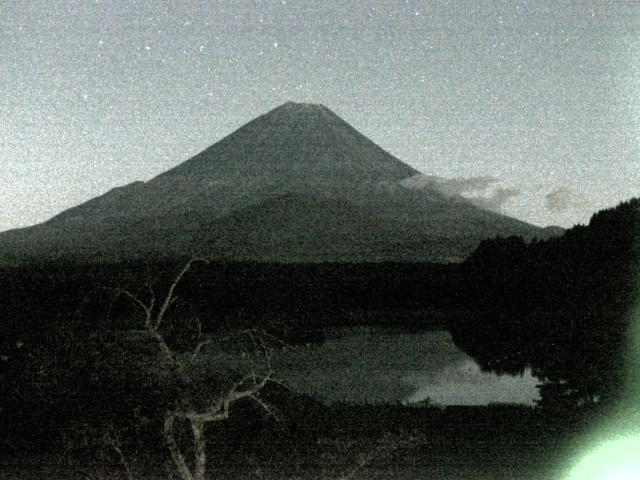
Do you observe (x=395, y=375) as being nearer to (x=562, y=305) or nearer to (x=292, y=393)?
(x=292, y=393)

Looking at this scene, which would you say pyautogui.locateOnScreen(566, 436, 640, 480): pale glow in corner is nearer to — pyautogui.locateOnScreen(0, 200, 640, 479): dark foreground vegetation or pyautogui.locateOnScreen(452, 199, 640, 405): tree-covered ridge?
pyautogui.locateOnScreen(0, 200, 640, 479): dark foreground vegetation

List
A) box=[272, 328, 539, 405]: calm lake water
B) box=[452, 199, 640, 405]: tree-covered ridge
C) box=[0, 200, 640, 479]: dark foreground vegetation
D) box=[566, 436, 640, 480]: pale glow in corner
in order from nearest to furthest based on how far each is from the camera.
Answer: box=[0, 200, 640, 479]: dark foreground vegetation, box=[566, 436, 640, 480]: pale glow in corner, box=[452, 199, 640, 405]: tree-covered ridge, box=[272, 328, 539, 405]: calm lake water

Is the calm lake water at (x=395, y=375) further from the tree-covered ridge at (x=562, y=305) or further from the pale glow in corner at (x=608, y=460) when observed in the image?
the pale glow in corner at (x=608, y=460)

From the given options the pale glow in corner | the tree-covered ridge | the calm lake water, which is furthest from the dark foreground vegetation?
the calm lake water

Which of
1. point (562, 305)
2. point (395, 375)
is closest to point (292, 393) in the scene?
point (395, 375)

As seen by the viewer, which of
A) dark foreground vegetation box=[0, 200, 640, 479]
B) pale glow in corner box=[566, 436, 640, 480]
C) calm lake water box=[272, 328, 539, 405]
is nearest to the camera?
dark foreground vegetation box=[0, 200, 640, 479]

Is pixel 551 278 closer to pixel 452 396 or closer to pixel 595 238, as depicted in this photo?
pixel 595 238
